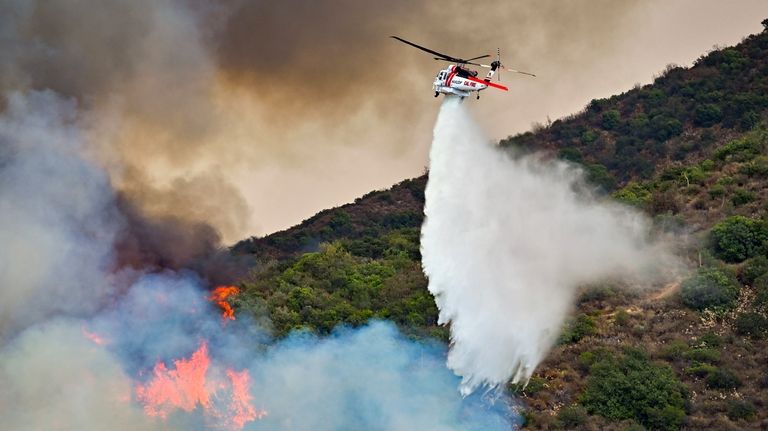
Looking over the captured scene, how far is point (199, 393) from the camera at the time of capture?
74.4 metres

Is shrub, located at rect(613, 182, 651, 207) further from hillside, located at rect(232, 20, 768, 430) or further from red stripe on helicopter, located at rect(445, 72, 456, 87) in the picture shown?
red stripe on helicopter, located at rect(445, 72, 456, 87)

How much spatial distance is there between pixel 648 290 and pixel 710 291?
570 cm

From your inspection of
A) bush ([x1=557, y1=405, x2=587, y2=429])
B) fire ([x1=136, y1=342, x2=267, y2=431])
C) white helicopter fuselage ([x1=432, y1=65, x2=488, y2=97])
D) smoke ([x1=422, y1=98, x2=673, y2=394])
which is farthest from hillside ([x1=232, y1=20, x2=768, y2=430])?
white helicopter fuselage ([x1=432, y1=65, x2=488, y2=97])

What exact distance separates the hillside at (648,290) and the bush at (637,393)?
0.08 m

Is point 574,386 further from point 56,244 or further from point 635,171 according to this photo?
point 635,171

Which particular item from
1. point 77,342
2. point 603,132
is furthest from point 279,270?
point 603,132

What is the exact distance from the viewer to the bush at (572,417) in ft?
240

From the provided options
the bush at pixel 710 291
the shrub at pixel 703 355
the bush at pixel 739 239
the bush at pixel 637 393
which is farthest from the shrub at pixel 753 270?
the bush at pixel 637 393

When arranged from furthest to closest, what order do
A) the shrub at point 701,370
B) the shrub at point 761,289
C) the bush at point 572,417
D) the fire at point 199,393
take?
the shrub at point 761,289 → the shrub at point 701,370 → the bush at point 572,417 → the fire at point 199,393

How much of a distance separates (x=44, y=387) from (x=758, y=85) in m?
95.8

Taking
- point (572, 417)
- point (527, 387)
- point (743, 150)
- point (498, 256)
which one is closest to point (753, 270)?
point (498, 256)

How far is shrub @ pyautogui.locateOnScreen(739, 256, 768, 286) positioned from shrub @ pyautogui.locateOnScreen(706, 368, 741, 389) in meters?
12.3

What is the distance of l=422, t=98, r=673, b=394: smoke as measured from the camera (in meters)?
76.8

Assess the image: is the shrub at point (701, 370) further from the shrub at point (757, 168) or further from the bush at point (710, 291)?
the shrub at point (757, 168)
